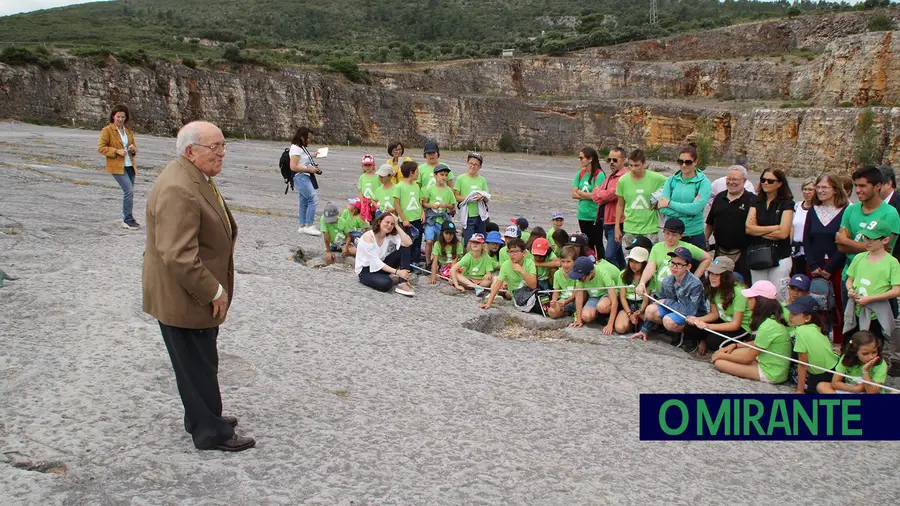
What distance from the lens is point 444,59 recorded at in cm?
6306

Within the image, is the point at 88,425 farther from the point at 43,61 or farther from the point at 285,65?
the point at 285,65

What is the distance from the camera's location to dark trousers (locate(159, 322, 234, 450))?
3.73 metres

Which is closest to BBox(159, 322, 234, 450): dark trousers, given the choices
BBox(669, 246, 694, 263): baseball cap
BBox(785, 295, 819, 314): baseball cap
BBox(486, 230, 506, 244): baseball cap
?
BBox(669, 246, 694, 263): baseball cap

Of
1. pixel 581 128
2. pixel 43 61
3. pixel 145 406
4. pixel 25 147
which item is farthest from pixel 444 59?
pixel 145 406

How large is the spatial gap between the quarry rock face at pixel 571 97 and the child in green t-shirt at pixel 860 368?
3726 cm

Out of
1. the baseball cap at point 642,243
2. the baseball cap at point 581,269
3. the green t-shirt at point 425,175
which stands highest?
the green t-shirt at point 425,175

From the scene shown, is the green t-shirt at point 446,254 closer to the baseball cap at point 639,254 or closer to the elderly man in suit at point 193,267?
the baseball cap at point 639,254

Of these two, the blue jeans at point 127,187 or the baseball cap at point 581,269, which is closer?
the baseball cap at point 581,269

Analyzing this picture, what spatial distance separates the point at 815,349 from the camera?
5945 mm

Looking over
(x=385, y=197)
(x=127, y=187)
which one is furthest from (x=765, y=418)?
(x=127, y=187)

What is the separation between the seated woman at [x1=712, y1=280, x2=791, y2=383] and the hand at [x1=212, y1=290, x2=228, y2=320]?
15.5ft

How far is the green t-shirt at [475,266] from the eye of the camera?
8.98m

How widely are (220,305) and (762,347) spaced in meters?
4.90

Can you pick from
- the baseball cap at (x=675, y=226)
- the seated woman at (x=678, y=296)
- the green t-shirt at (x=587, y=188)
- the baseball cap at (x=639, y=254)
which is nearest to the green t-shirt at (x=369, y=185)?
the green t-shirt at (x=587, y=188)
